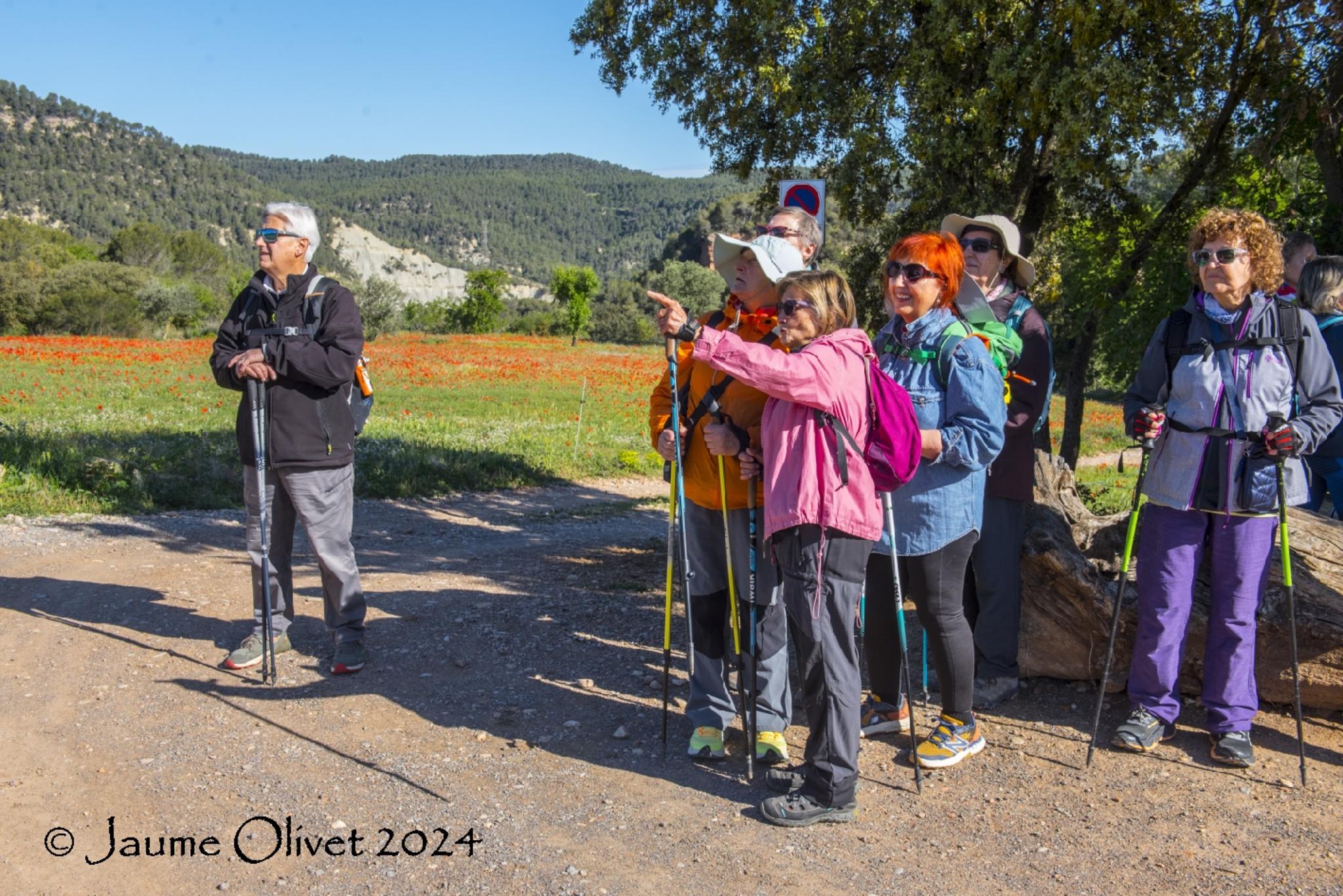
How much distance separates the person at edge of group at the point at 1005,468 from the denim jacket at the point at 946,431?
0.72 metres

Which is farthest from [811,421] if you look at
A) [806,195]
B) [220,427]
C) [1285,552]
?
[220,427]

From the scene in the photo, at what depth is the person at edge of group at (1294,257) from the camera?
19.0ft

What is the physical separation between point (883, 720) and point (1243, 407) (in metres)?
2.09

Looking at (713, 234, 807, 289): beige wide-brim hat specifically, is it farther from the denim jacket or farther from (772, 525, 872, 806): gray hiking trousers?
(772, 525, 872, 806): gray hiking trousers

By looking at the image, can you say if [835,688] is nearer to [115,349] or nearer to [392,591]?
[392,591]

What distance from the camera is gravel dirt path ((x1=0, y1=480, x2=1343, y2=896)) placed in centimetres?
364

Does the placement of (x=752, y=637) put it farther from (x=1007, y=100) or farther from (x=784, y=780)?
(x=1007, y=100)

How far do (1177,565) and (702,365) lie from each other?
7.44 ft

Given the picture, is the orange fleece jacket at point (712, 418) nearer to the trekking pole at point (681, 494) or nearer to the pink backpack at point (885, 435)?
the trekking pole at point (681, 494)

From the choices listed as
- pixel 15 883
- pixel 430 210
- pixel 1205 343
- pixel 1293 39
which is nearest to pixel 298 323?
pixel 15 883

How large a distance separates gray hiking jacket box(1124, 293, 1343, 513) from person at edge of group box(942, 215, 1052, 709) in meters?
0.73

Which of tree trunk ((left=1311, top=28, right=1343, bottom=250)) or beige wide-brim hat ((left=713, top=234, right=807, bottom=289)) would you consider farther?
tree trunk ((left=1311, top=28, right=1343, bottom=250))

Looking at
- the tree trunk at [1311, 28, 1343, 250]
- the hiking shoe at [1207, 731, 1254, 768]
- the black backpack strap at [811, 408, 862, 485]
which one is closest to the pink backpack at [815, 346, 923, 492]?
the black backpack strap at [811, 408, 862, 485]

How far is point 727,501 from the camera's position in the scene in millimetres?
4492
